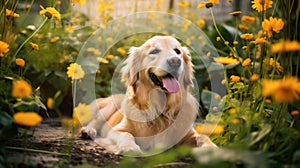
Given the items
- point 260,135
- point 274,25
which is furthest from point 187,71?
point 260,135

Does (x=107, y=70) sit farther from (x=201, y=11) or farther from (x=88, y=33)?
(x=201, y=11)

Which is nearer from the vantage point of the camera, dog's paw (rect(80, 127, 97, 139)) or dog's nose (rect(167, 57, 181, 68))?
dog's nose (rect(167, 57, 181, 68))

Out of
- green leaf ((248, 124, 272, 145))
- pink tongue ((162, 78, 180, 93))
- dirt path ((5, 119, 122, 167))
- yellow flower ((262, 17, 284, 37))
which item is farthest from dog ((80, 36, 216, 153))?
green leaf ((248, 124, 272, 145))

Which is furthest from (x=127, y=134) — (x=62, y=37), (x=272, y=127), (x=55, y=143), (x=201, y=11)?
(x=201, y=11)

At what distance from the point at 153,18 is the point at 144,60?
2.87 m

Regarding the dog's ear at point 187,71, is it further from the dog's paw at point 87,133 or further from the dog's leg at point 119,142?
the dog's paw at point 87,133

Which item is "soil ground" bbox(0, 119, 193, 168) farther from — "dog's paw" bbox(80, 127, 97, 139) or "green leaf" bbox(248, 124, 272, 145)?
"green leaf" bbox(248, 124, 272, 145)

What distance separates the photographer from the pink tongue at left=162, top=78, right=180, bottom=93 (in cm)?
296

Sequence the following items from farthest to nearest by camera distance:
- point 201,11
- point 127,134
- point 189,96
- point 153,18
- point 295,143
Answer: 1. point 201,11
2. point 153,18
3. point 189,96
4. point 127,134
5. point 295,143

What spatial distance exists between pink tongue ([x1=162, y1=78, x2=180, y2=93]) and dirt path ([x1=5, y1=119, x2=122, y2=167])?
2.09ft

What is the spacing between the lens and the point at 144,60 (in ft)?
10.2

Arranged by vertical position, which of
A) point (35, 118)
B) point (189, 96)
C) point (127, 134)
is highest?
point (35, 118)

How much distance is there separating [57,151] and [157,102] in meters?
0.94

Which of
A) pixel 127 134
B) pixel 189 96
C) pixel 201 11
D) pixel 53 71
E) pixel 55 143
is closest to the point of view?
pixel 55 143
